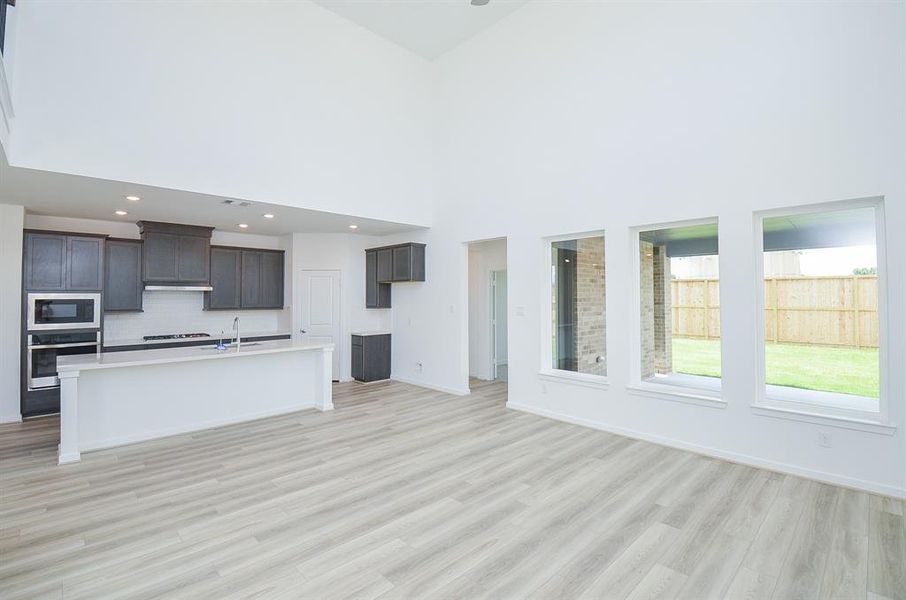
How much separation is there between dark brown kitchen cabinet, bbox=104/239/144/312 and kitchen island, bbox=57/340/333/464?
69.1 inches

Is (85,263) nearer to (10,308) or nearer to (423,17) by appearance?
(10,308)

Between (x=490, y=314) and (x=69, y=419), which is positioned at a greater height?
(x=490, y=314)

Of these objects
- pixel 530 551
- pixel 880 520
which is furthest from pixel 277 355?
pixel 880 520

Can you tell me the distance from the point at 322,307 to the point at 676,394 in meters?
5.77

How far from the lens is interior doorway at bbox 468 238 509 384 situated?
7648mm

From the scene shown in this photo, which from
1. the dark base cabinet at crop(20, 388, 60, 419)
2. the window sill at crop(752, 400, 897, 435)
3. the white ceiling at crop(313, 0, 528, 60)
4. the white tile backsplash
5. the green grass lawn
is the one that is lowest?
the dark base cabinet at crop(20, 388, 60, 419)

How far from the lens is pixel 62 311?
5441 mm

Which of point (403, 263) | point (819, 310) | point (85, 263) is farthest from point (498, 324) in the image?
point (85, 263)

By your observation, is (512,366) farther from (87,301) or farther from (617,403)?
→ (87,301)

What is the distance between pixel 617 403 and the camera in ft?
15.2

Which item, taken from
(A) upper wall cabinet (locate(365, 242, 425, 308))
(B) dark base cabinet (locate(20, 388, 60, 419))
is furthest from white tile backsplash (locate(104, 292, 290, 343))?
(A) upper wall cabinet (locate(365, 242, 425, 308))

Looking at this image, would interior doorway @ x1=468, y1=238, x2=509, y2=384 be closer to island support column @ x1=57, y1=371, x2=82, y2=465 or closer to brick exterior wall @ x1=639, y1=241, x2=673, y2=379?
brick exterior wall @ x1=639, y1=241, x2=673, y2=379

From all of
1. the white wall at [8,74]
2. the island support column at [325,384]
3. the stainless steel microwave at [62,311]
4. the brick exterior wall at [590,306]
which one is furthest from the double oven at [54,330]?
the brick exterior wall at [590,306]

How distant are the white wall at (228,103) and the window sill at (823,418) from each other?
5.05 m
